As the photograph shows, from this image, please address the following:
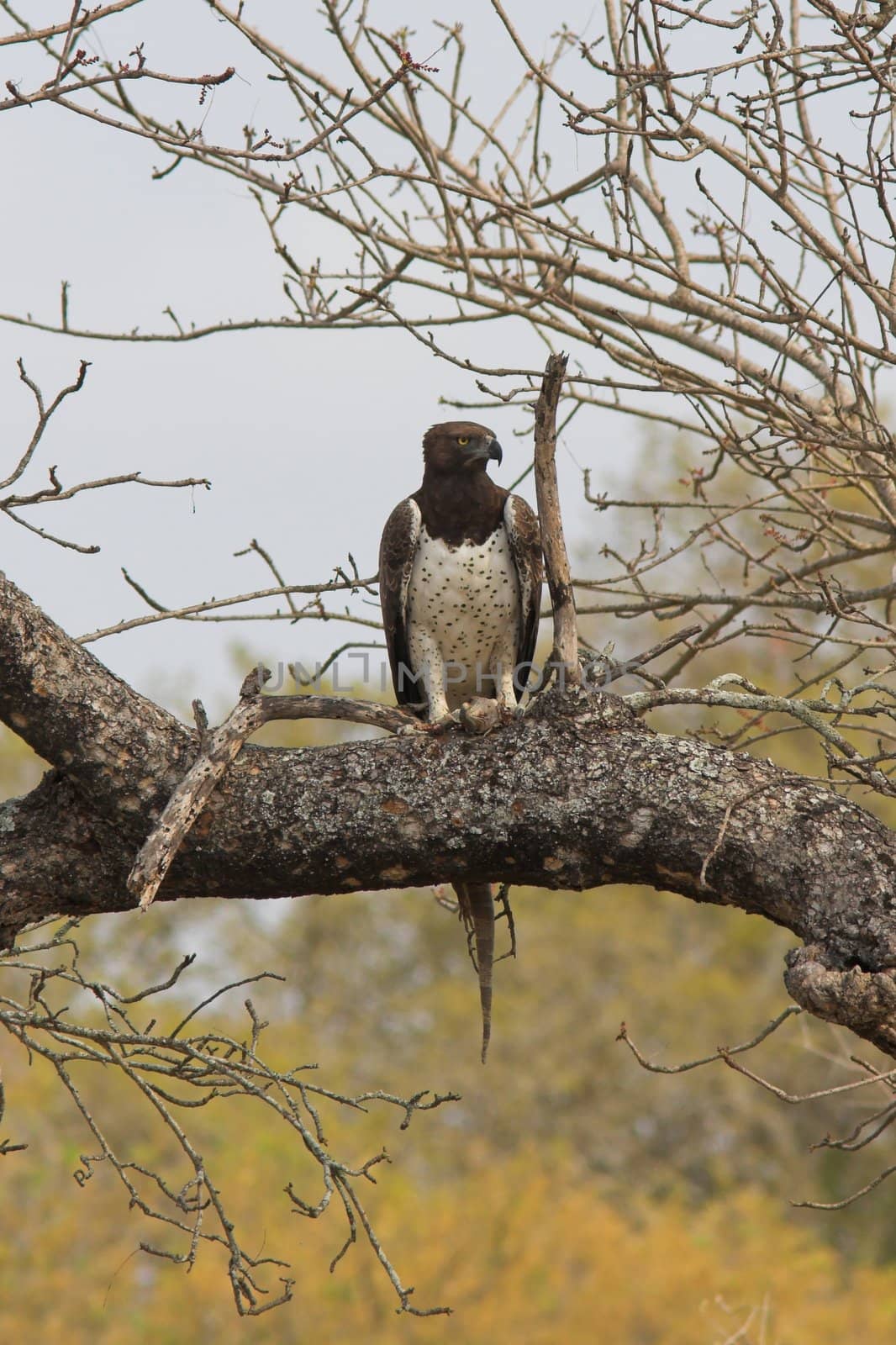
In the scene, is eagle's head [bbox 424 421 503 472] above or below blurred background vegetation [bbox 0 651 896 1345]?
above

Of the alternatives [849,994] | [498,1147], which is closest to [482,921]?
[849,994]

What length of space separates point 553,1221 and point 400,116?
36.8 ft

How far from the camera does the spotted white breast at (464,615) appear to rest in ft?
16.4

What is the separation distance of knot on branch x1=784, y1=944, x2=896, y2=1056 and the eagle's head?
280cm

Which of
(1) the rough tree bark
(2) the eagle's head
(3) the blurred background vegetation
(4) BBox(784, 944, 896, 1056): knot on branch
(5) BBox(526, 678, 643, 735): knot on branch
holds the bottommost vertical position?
(3) the blurred background vegetation

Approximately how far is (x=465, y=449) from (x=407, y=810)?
2.32 metres

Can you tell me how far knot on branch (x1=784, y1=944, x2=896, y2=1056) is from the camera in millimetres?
2635

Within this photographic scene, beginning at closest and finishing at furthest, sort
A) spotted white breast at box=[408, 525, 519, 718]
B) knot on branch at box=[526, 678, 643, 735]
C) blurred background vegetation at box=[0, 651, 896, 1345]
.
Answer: knot on branch at box=[526, 678, 643, 735]
spotted white breast at box=[408, 525, 519, 718]
blurred background vegetation at box=[0, 651, 896, 1345]

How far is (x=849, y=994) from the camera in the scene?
2.64m

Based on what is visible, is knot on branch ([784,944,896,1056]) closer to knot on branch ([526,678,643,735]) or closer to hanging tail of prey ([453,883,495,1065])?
knot on branch ([526,678,643,735])

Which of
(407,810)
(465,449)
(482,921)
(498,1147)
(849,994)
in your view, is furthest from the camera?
(498,1147)

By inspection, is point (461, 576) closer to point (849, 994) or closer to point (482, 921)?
point (482, 921)

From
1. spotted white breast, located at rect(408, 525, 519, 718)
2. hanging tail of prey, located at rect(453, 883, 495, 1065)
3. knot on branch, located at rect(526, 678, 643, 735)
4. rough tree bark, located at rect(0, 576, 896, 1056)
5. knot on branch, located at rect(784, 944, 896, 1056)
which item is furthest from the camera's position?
spotted white breast, located at rect(408, 525, 519, 718)

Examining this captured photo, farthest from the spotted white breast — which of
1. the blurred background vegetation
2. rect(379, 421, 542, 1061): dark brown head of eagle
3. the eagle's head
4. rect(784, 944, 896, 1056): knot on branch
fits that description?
rect(784, 944, 896, 1056): knot on branch
